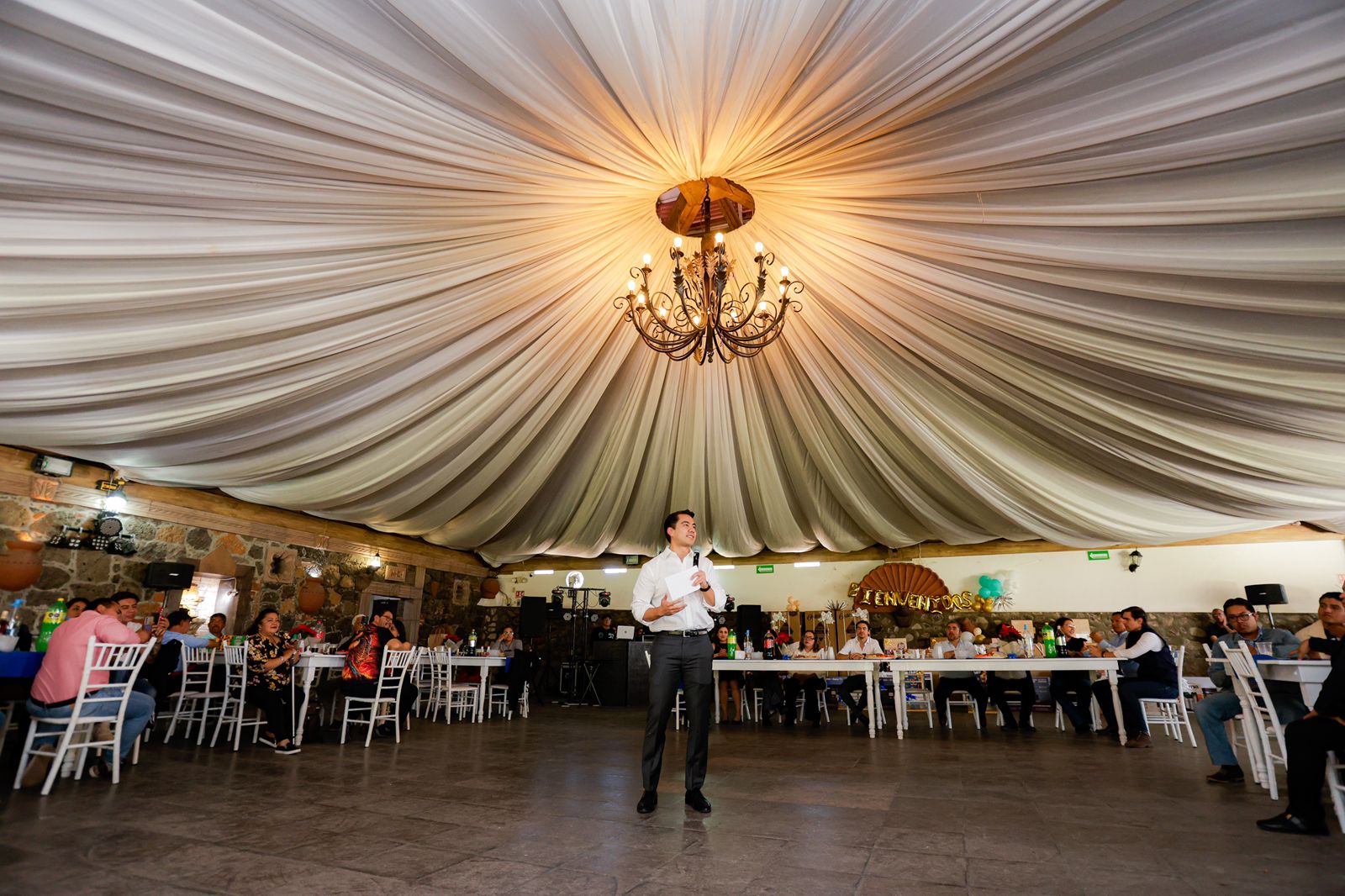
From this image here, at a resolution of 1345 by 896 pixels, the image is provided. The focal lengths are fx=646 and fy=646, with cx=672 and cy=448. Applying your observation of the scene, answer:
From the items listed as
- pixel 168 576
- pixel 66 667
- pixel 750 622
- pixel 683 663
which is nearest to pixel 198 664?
pixel 168 576

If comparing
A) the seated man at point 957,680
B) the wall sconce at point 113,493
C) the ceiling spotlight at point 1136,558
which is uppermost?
the wall sconce at point 113,493

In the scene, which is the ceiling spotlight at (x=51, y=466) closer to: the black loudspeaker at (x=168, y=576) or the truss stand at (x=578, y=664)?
the black loudspeaker at (x=168, y=576)

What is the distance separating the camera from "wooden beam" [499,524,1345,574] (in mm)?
8523

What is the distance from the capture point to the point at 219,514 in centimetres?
773

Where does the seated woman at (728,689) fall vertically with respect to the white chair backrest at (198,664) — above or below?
below

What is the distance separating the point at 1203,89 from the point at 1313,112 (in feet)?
1.60

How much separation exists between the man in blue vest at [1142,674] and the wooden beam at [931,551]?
3.66 metres

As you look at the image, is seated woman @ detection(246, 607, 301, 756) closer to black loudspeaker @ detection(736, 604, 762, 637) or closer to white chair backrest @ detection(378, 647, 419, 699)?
white chair backrest @ detection(378, 647, 419, 699)

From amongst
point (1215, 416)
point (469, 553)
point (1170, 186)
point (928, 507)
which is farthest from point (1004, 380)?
point (469, 553)

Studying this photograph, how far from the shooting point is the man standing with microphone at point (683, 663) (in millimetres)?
3059

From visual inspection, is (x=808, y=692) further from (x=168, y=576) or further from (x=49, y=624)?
(x=168, y=576)

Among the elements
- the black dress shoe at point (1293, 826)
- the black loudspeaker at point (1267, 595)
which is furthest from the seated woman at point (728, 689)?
the black loudspeaker at point (1267, 595)

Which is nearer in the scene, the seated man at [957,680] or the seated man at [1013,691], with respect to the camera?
the seated man at [957,680]

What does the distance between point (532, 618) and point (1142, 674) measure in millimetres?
8479
